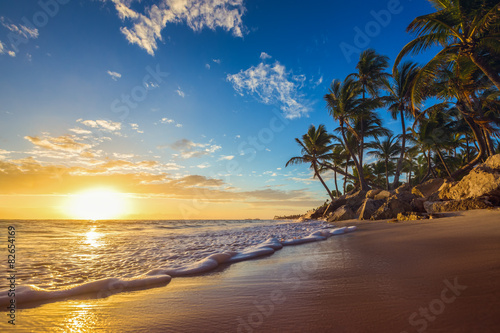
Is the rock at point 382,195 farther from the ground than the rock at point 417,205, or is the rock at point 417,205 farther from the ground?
the rock at point 382,195

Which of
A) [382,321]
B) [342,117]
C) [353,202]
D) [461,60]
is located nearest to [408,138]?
[342,117]

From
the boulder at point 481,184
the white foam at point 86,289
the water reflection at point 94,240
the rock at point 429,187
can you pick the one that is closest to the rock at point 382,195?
the rock at point 429,187

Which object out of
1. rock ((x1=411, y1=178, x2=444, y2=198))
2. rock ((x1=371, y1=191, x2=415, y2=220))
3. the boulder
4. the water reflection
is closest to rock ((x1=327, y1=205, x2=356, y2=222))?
rock ((x1=371, y1=191, x2=415, y2=220))

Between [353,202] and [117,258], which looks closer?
[117,258]

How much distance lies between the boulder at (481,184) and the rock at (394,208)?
1707 mm

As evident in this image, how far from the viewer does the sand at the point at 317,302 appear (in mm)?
1352

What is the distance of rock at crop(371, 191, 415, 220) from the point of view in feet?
37.4

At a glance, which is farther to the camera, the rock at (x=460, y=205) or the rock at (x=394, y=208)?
the rock at (x=394, y=208)

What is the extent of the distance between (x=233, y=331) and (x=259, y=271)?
1.70 m

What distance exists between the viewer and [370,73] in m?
20.6

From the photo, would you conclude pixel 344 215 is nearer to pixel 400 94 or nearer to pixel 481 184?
pixel 481 184

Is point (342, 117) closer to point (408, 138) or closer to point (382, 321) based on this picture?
point (408, 138)

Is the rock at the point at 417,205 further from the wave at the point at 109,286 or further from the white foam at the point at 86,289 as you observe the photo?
the white foam at the point at 86,289

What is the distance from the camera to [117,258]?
4.49 m
